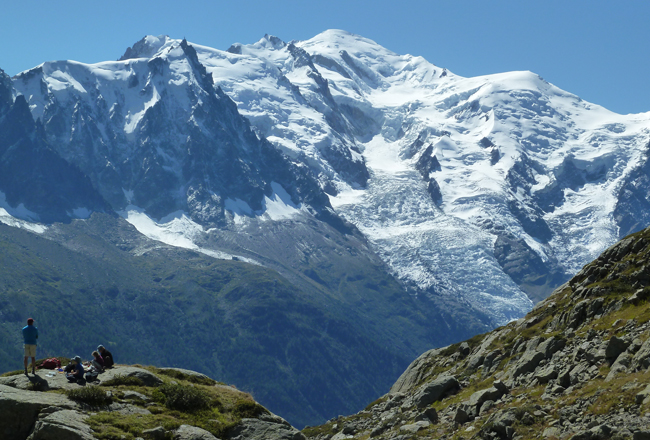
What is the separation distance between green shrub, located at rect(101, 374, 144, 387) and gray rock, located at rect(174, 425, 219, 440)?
21.1 feet

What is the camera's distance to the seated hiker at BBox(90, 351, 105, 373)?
43.2m

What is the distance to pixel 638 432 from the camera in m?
27.2

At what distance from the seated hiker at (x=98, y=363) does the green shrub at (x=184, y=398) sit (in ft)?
17.2

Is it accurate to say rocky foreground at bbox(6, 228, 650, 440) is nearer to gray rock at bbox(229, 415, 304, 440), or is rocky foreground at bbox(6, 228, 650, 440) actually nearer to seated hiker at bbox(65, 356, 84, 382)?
gray rock at bbox(229, 415, 304, 440)

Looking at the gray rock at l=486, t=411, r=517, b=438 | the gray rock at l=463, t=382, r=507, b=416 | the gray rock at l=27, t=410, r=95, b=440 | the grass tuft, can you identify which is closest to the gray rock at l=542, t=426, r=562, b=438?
the gray rock at l=486, t=411, r=517, b=438

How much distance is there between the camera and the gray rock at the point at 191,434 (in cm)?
3503

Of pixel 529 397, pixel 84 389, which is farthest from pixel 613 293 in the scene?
pixel 84 389

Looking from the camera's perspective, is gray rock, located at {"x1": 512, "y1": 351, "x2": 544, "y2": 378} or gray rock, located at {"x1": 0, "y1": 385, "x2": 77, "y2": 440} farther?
gray rock, located at {"x1": 512, "y1": 351, "x2": 544, "y2": 378}

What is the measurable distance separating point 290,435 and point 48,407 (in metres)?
12.7

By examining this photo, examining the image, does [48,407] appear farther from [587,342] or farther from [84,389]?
[587,342]

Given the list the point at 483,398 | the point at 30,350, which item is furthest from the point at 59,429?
the point at 483,398

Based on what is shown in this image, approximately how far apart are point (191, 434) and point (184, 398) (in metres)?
3.94

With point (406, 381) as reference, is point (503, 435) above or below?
below

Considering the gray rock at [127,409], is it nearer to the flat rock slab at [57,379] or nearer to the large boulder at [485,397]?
the flat rock slab at [57,379]
